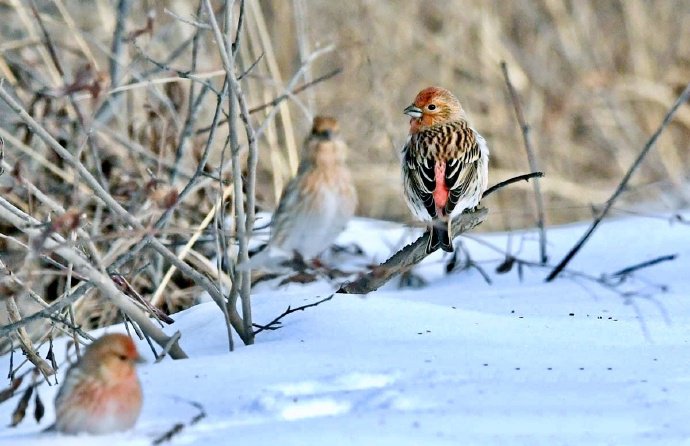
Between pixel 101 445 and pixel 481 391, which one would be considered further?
pixel 481 391

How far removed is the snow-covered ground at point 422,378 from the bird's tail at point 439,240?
36 centimetres

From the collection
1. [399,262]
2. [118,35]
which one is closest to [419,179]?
[399,262]

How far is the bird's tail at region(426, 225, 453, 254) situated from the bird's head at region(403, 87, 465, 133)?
1371mm

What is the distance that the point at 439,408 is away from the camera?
3.35 metres

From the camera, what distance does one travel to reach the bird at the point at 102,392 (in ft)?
10.5

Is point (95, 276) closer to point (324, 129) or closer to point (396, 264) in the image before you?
point (324, 129)

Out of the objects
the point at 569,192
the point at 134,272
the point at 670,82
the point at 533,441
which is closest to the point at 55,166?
the point at 134,272

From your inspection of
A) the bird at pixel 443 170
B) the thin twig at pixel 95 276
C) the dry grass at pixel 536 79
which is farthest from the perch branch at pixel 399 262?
the dry grass at pixel 536 79

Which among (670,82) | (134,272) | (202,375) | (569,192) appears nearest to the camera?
(202,375)

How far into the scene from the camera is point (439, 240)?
16.5ft

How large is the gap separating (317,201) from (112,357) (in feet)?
4.64

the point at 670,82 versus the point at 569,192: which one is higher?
the point at 670,82

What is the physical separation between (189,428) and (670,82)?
987 centimetres

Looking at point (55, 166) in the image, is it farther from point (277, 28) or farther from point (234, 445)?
point (277, 28)
